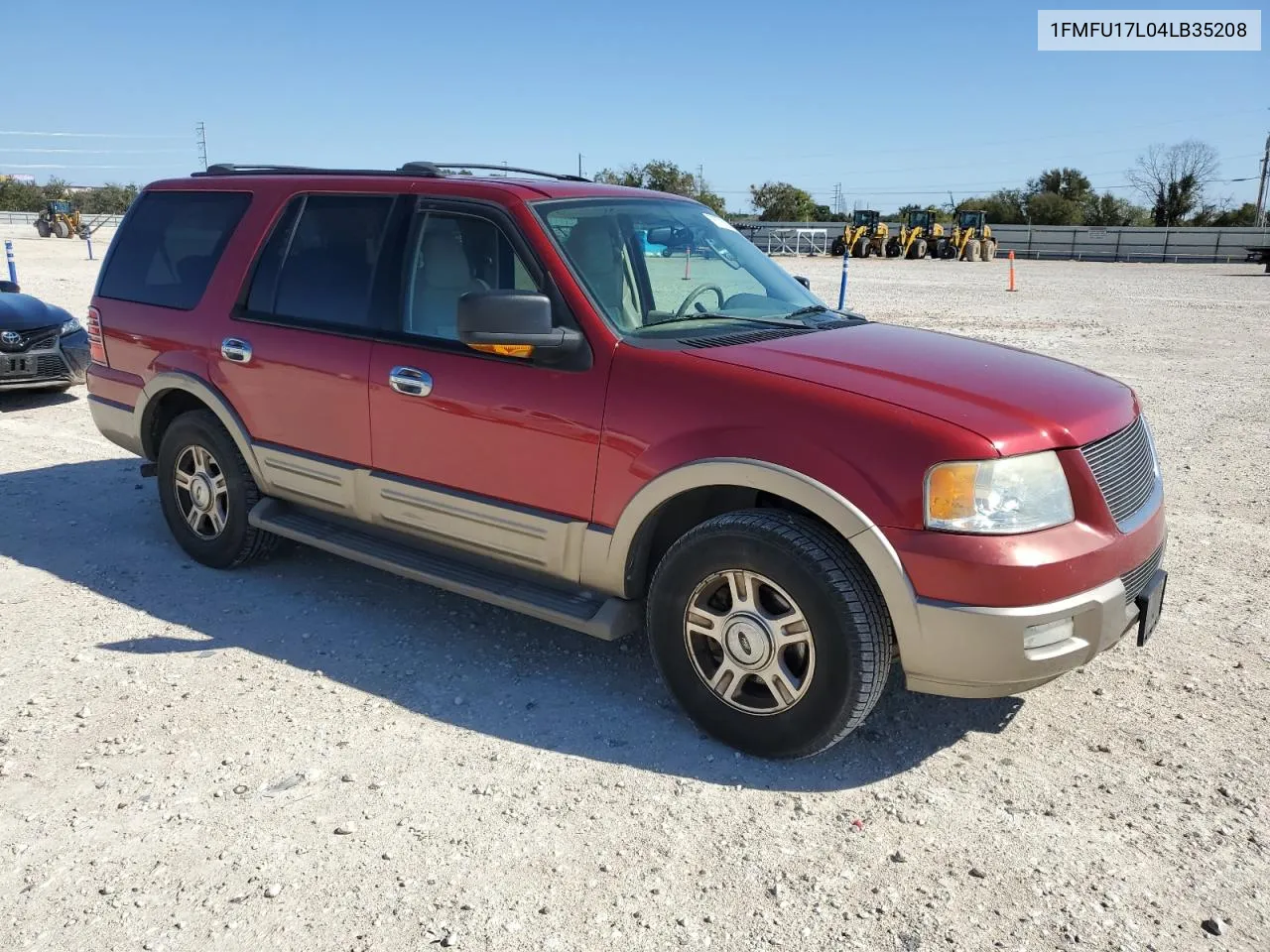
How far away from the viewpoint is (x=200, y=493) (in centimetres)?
507

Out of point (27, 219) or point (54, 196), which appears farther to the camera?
point (54, 196)

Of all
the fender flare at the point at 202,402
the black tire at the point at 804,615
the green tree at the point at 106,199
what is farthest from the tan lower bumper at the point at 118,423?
the green tree at the point at 106,199

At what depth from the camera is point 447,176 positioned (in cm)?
428

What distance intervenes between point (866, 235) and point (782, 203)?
41.1 m

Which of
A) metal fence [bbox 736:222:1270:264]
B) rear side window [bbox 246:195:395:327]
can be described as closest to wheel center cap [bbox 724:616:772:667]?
rear side window [bbox 246:195:395:327]

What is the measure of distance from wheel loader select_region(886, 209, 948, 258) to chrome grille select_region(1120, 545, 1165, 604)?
42.6m

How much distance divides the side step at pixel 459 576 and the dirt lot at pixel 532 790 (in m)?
0.37

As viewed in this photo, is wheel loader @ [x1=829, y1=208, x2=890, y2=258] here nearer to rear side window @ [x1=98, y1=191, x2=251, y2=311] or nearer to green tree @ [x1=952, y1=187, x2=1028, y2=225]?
green tree @ [x1=952, y1=187, x2=1028, y2=225]

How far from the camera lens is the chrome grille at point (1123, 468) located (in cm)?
322

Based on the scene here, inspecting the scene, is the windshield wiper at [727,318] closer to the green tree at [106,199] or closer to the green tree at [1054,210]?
the green tree at [1054,210]

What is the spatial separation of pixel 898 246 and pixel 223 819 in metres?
44.7

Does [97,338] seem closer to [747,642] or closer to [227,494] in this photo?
[227,494]

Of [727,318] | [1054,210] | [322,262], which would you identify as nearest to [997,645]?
[727,318]

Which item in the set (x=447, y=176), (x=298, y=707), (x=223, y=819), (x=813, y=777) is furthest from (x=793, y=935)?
(x=447, y=176)
